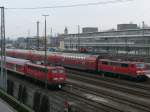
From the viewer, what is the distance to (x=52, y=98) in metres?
31.6

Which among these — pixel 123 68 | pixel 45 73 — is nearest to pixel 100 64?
pixel 123 68

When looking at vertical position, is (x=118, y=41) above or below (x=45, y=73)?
above

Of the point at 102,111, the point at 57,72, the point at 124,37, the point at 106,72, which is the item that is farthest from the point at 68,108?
the point at 124,37

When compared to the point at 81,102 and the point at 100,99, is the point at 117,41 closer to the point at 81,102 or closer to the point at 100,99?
the point at 100,99

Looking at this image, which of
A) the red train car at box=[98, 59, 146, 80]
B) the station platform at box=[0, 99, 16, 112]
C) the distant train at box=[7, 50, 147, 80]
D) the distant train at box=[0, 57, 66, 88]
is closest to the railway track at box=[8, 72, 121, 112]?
the distant train at box=[0, 57, 66, 88]

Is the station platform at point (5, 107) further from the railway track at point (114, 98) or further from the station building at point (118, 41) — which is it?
the station building at point (118, 41)

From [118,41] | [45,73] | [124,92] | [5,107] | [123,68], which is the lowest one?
[5,107]

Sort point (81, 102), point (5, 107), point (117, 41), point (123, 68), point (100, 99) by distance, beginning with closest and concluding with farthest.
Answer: point (5, 107) < point (81, 102) < point (100, 99) < point (123, 68) < point (117, 41)

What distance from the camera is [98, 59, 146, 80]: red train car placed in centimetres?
4091

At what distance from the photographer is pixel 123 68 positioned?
42938mm

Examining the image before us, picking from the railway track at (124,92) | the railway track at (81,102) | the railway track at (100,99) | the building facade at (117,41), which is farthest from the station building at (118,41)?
the railway track at (81,102)

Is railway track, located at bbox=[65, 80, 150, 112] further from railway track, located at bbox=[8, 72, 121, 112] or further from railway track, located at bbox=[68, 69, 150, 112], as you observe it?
railway track, located at bbox=[8, 72, 121, 112]

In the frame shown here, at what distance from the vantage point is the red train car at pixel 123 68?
40.9m

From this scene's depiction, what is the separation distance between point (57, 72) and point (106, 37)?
80.8 metres
